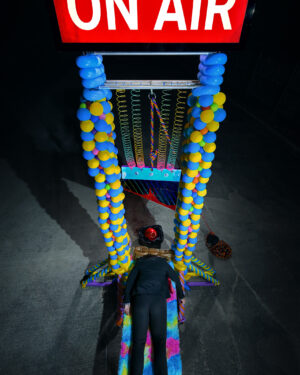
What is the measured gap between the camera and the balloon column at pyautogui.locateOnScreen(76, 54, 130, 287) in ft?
6.59

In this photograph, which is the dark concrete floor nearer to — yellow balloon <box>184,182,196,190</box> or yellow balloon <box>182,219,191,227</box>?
yellow balloon <box>182,219,191,227</box>

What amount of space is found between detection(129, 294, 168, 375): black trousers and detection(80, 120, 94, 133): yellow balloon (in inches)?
83.3

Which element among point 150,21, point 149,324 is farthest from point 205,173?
point 149,324

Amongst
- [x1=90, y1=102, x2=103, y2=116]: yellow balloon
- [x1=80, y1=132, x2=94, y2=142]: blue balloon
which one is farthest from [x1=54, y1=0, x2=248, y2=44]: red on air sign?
[x1=80, y1=132, x2=94, y2=142]: blue balloon

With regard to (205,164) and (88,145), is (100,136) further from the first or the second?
(205,164)

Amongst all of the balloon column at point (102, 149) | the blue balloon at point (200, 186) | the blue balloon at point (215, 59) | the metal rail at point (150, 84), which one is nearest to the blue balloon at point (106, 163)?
the balloon column at point (102, 149)

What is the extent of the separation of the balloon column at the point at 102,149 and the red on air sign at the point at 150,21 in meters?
0.24

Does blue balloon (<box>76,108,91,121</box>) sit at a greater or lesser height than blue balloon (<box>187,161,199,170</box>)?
greater

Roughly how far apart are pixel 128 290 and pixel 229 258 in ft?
7.84

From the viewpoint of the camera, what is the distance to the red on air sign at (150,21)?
63.9 inches

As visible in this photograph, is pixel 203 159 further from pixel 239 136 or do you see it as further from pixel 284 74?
pixel 284 74

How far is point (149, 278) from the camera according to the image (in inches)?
114

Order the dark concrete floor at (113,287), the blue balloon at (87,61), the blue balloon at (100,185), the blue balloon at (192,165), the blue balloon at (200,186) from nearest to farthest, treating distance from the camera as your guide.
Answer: the blue balloon at (87,61)
the blue balloon at (192,165)
the blue balloon at (100,185)
the blue balloon at (200,186)
the dark concrete floor at (113,287)

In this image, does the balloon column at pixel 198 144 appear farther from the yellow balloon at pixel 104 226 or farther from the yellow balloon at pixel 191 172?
the yellow balloon at pixel 104 226
